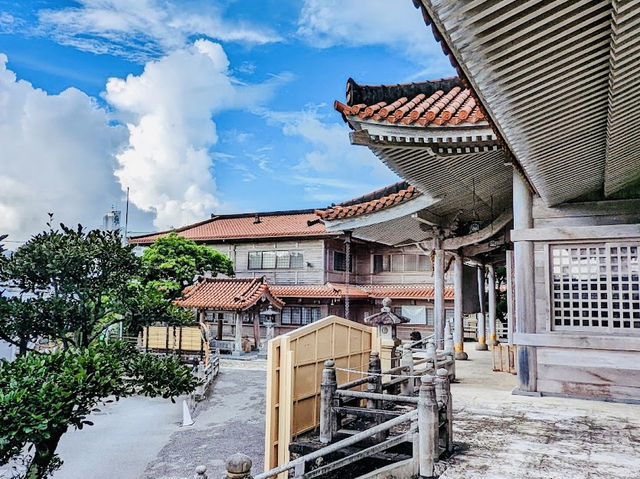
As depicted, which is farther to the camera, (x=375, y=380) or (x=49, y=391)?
(x=375, y=380)

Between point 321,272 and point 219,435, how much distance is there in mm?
15378

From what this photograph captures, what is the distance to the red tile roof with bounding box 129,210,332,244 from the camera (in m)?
29.0

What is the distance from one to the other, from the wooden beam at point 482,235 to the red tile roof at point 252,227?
1443cm

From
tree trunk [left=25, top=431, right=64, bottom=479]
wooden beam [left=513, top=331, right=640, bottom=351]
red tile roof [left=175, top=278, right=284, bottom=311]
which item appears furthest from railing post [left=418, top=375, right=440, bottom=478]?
red tile roof [left=175, top=278, right=284, bottom=311]

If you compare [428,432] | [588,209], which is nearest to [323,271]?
[588,209]

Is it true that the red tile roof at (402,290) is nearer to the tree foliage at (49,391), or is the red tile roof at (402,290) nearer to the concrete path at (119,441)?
the concrete path at (119,441)

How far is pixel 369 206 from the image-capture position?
39.1 feet

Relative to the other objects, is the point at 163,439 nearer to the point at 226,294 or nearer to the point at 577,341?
the point at 577,341

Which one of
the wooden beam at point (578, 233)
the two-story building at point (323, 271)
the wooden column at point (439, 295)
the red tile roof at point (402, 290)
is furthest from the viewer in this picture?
the two-story building at point (323, 271)

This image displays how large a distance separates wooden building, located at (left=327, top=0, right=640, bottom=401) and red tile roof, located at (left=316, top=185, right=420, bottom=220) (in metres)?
0.25

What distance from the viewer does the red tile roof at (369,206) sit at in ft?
37.5

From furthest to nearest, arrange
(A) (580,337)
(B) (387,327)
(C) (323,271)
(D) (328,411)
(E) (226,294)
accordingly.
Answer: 1. (C) (323,271)
2. (E) (226,294)
3. (B) (387,327)
4. (A) (580,337)
5. (D) (328,411)

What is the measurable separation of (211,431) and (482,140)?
1047cm

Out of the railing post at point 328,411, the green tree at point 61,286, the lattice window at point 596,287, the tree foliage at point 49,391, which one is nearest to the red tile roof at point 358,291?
the lattice window at point 596,287
